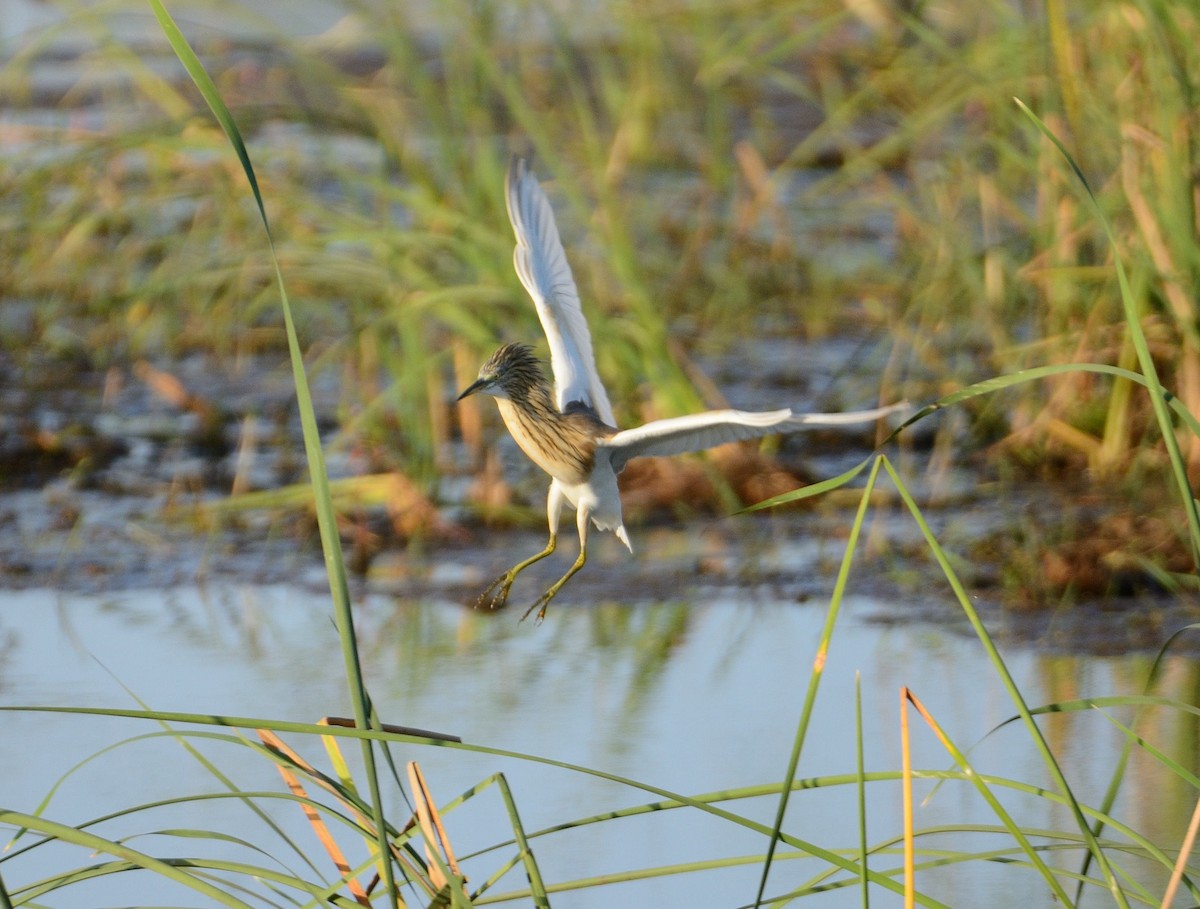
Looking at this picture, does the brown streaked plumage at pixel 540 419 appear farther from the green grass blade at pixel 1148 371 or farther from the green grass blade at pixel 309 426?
the green grass blade at pixel 1148 371

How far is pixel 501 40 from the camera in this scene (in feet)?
21.8

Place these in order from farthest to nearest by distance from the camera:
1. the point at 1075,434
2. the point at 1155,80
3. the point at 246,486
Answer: the point at 246,486, the point at 1075,434, the point at 1155,80

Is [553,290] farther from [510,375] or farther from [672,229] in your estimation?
[672,229]

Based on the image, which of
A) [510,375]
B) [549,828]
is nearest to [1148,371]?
[510,375]

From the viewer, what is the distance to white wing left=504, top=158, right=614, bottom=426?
159 cm

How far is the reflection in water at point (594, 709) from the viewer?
2621 mm

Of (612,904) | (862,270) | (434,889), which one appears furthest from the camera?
(862,270)

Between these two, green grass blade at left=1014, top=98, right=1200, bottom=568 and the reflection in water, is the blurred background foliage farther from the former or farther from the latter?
green grass blade at left=1014, top=98, right=1200, bottom=568

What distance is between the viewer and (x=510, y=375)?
1598 mm

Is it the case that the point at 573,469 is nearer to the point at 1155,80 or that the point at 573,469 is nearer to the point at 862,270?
the point at 1155,80

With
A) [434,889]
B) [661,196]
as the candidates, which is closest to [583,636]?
[434,889]

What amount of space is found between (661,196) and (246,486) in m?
2.60

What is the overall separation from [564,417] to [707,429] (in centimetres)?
17

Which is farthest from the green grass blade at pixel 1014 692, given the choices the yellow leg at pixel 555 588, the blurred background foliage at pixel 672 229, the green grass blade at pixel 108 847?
the blurred background foliage at pixel 672 229
